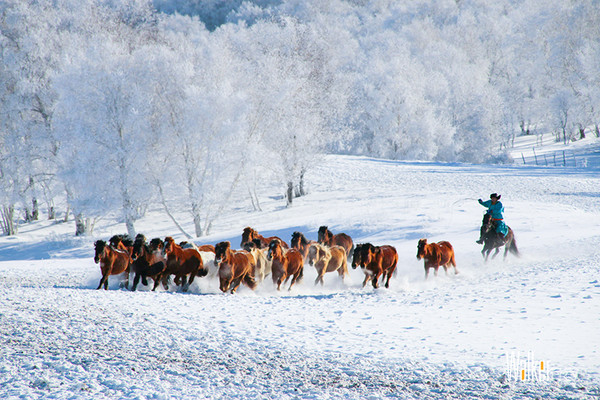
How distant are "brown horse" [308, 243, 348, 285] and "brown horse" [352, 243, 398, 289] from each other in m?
1.18

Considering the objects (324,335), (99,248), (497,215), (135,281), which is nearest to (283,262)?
(135,281)

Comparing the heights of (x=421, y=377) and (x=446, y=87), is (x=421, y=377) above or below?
below

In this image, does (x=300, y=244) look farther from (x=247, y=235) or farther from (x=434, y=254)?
(x=434, y=254)

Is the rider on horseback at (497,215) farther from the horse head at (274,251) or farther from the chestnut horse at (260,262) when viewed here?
the chestnut horse at (260,262)

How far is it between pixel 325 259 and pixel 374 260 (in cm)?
150

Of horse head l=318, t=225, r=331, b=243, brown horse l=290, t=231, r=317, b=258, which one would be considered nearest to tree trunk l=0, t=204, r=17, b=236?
horse head l=318, t=225, r=331, b=243

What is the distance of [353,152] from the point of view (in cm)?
6881

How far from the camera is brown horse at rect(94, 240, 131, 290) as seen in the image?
35.0 ft

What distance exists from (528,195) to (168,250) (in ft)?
92.5

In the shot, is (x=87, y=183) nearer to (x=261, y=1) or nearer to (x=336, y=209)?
(x=336, y=209)

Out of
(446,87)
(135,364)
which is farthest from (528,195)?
(446,87)

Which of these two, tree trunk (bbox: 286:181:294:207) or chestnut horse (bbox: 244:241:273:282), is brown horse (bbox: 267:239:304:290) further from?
tree trunk (bbox: 286:181:294:207)

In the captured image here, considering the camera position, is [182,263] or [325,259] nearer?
[182,263]

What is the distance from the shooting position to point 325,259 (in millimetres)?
12461
